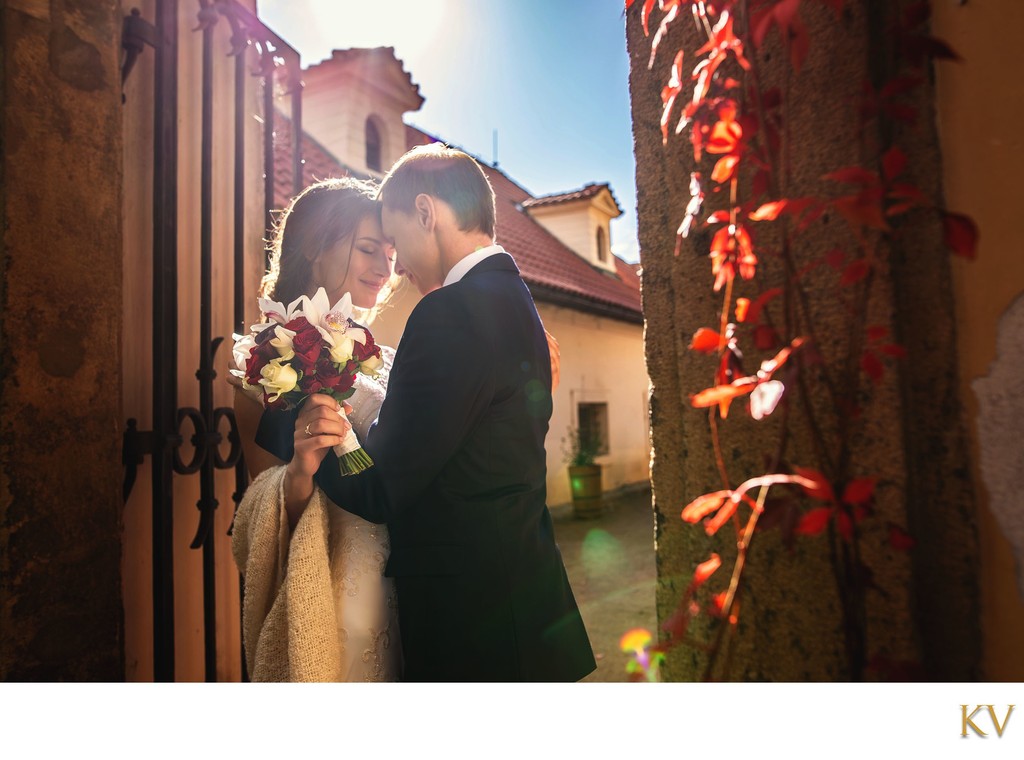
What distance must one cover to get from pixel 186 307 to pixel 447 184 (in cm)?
136

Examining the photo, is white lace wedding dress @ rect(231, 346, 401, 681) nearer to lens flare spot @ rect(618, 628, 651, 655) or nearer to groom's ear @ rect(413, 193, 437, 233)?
groom's ear @ rect(413, 193, 437, 233)

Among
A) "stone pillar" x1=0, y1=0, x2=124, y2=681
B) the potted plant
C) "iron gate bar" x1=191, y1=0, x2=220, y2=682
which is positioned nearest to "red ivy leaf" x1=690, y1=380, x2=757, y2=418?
"stone pillar" x1=0, y1=0, x2=124, y2=681

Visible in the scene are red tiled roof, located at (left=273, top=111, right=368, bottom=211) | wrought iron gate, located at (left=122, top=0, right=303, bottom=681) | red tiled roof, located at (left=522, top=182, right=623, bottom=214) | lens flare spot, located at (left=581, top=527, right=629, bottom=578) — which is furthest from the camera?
red tiled roof, located at (left=522, top=182, right=623, bottom=214)

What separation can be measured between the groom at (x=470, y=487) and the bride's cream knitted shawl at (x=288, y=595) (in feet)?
0.48

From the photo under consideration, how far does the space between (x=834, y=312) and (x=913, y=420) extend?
8.8 inches

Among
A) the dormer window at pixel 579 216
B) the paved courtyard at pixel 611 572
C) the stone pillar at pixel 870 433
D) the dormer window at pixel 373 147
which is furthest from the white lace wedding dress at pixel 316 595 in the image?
the dormer window at pixel 579 216

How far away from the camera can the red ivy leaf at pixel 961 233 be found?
89 cm

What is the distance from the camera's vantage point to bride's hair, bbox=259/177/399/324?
6.77 feet

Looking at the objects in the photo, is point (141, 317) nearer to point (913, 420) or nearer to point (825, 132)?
point (825, 132)

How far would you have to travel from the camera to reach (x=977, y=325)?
3.27ft

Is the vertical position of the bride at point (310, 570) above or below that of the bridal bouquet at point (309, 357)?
below

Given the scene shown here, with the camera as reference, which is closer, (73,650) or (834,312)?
(834,312)

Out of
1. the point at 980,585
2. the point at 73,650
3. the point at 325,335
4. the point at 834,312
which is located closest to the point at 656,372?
the point at 834,312

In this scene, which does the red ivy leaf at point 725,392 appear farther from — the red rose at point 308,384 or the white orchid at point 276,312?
the white orchid at point 276,312
